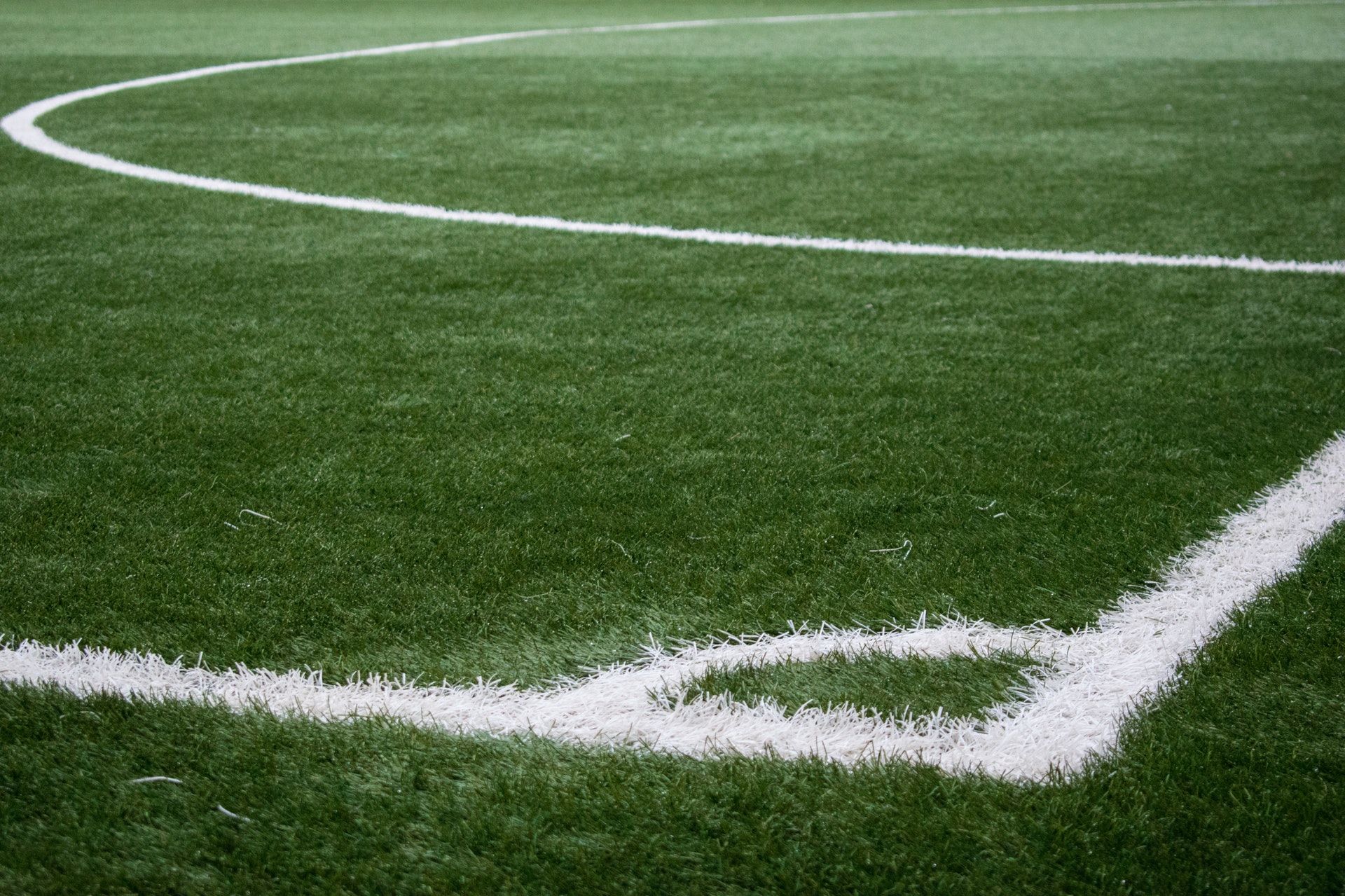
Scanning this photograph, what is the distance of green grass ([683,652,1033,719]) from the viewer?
5.27 ft

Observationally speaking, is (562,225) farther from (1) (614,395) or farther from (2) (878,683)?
(2) (878,683)

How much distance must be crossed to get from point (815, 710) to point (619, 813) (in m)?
0.32

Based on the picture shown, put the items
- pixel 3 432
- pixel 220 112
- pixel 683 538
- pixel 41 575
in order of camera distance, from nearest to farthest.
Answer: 1. pixel 41 575
2. pixel 683 538
3. pixel 3 432
4. pixel 220 112

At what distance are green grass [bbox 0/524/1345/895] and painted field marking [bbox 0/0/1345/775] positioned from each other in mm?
40

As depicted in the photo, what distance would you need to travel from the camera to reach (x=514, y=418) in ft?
8.30

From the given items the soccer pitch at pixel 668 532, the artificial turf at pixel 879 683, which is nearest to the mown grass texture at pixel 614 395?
the soccer pitch at pixel 668 532

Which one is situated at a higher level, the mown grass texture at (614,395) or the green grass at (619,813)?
the mown grass texture at (614,395)

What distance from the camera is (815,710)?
1.59 m

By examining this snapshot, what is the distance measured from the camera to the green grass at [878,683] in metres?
1.61

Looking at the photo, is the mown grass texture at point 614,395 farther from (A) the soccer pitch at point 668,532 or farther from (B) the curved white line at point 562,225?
(B) the curved white line at point 562,225

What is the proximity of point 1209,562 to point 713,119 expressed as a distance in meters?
4.89

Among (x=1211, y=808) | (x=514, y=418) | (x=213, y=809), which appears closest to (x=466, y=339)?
(x=514, y=418)

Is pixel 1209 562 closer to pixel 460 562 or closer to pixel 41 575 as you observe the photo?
pixel 460 562

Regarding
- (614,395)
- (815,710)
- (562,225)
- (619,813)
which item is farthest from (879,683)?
(562,225)
